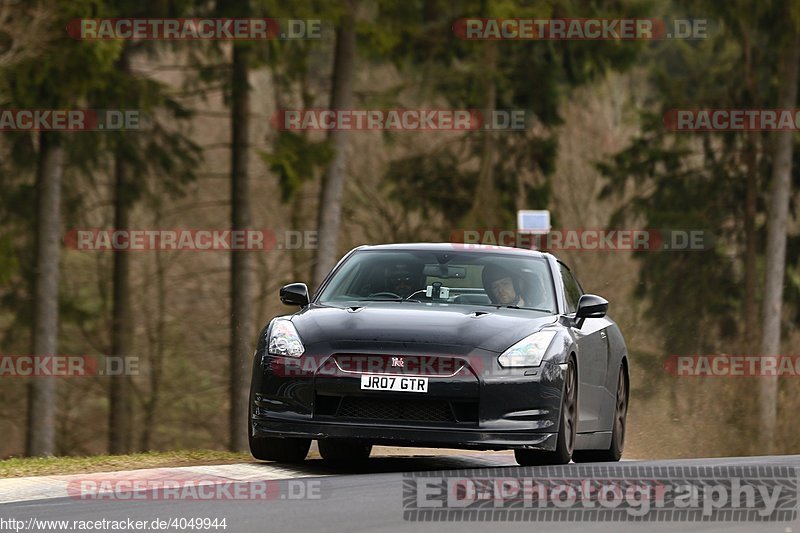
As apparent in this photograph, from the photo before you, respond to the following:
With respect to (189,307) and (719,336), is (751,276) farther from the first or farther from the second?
(189,307)

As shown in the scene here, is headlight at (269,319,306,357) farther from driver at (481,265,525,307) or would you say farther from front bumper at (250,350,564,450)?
driver at (481,265,525,307)

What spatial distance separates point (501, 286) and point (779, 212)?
21.9 m

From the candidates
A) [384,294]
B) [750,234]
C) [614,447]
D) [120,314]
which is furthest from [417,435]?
[750,234]

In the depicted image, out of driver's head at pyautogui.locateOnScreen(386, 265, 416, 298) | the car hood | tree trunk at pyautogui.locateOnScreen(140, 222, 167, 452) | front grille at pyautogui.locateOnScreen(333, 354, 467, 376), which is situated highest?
driver's head at pyautogui.locateOnScreen(386, 265, 416, 298)

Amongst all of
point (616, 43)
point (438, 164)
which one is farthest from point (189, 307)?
point (616, 43)

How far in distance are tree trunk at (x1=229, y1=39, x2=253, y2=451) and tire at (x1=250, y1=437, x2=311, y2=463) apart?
16.7 metres

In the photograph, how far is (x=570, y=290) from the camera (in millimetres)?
13547

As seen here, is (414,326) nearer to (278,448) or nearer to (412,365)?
(412,365)

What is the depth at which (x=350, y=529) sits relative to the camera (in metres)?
8.51

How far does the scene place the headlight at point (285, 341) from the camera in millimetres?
11367

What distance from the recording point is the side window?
13.2m

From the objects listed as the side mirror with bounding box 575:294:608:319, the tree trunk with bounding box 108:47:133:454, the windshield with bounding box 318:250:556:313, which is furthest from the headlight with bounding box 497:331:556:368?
the tree trunk with bounding box 108:47:133:454

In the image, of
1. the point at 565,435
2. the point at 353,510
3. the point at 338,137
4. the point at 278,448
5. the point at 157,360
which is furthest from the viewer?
the point at 157,360

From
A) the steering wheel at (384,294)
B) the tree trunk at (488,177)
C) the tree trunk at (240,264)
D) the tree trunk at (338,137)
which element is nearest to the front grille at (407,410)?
the steering wheel at (384,294)
